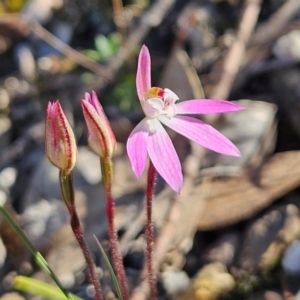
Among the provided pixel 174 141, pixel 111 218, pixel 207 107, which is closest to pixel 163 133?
pixel 207 107

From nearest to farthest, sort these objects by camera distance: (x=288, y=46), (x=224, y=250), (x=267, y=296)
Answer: (x=267, y=296), (x=224, y=250), (x=288, y=46)

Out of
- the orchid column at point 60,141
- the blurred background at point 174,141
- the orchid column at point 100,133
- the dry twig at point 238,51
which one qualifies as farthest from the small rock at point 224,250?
the orchid column at point 60,141

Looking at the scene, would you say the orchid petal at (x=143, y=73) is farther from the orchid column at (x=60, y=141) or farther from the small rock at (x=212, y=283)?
the small rock at (x=212, y=283)

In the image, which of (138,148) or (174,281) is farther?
(174,281)

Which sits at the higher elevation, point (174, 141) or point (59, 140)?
point (59, 140)

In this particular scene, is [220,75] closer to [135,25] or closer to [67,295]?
[135,25]

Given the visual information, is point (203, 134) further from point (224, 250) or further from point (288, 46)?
point (288, 46)

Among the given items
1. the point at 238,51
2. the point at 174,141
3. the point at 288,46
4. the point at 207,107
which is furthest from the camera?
the point at 238,51

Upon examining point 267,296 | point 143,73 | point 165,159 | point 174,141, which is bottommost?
point 267,296
